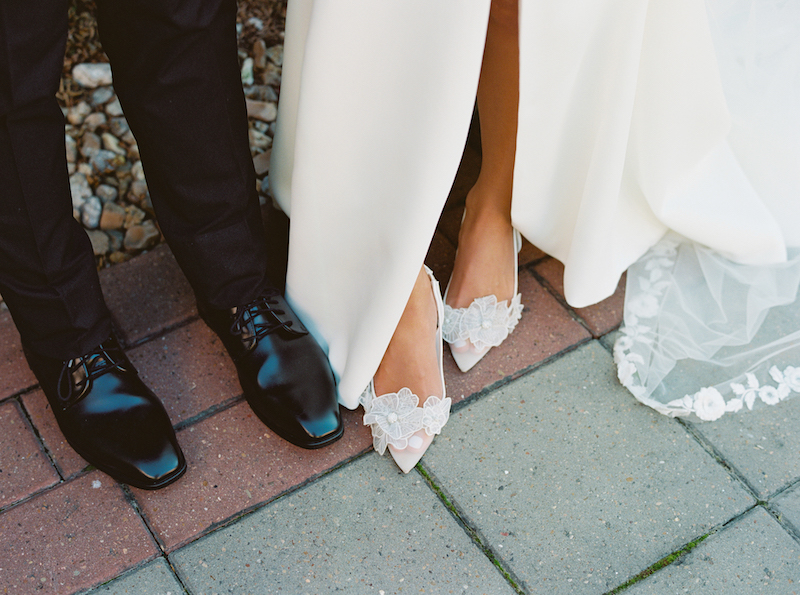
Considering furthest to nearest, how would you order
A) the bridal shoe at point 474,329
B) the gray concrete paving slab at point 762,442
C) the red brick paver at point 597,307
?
the red brick paver at point 597,307
the bridal shoe at point 474,329
the gray concrete paving slab at point 762,442

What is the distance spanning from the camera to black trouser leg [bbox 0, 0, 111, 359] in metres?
0.83

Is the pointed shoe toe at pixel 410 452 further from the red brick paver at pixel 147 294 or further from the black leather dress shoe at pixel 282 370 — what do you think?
the red brick paver at pixel 147 294

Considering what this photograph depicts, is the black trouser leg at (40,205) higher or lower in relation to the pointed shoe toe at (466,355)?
higher

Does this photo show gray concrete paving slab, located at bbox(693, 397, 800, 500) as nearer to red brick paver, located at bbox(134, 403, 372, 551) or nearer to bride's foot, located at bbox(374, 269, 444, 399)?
bride's foot, located at bbox(374, 269, 444, 399)

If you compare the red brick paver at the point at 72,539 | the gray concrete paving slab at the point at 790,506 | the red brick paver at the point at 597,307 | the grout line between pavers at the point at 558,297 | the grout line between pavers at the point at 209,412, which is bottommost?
the red brick paver at the point at 72,539

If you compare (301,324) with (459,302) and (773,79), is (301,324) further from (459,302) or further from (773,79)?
(773,79)

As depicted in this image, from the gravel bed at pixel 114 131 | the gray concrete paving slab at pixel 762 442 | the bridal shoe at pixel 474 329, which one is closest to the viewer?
the gray concrete paving slab at pixel 762 442

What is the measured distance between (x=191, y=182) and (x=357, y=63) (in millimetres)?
319

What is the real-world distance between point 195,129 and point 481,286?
2.06ft

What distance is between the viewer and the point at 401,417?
1196mm

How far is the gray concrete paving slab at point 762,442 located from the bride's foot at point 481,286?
0.42m

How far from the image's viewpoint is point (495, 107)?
1.28m

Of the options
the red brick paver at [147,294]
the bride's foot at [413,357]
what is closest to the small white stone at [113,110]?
the red brick paver at [147,294]

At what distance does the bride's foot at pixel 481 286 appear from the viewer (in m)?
1.34
